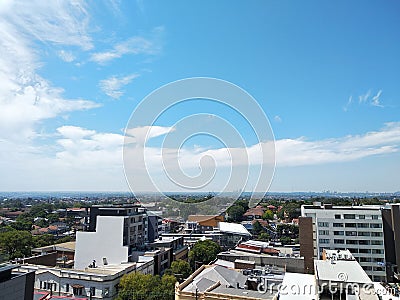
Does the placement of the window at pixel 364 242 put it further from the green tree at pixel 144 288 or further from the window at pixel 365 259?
the green tree at pixel 144 288

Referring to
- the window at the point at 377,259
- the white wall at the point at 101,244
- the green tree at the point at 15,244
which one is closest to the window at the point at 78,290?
the white wall at the point at 101,244

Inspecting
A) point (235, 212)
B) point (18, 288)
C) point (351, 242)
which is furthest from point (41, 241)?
point (235, 212)

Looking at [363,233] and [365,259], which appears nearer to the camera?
[365,259]

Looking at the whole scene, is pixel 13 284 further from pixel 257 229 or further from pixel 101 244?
pixel 257 229

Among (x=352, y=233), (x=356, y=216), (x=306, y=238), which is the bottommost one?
(x=306, y=238)

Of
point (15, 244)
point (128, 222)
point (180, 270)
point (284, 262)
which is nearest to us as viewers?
point (180, 270)
